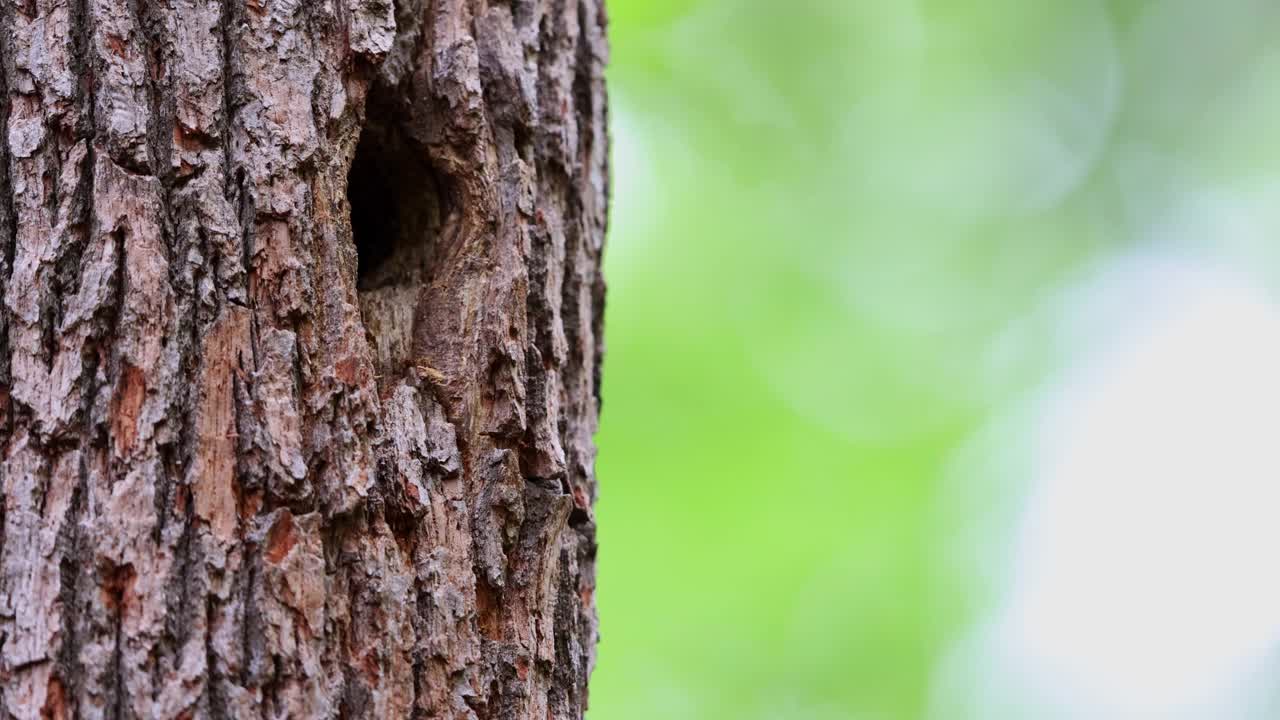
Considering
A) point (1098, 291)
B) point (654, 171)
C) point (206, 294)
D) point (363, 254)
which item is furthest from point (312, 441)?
point (1098, 291)

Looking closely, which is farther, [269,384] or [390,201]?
[390,201]

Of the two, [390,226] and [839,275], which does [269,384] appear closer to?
[390,226]

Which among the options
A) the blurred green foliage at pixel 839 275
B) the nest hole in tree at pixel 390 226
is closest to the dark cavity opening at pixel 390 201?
the nest hole in tree at pixel 390 226

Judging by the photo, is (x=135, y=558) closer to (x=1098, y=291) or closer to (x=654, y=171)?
(x=654, y=171)

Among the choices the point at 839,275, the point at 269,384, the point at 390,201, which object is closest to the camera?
the point at 269,384

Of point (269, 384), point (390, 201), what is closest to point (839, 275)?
point (390, 201)

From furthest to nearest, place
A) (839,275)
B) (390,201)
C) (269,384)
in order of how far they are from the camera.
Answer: (839,275) < (390,201) < (269,384)

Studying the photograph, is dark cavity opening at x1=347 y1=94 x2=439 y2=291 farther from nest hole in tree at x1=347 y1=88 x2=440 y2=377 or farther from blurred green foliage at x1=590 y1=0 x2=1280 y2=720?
blurred green foliage at x1=590 y1=0 x2=1280 y2=720

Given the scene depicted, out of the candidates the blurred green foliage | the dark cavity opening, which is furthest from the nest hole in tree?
the blurred green foliage
